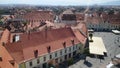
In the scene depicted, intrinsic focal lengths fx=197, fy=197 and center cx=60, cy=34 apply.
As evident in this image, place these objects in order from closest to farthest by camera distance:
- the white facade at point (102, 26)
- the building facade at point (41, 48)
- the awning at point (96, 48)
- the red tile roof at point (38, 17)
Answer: the building facade at point (41, 48) < the awning at point (96, 48) < the white facade at point (102, 26) < the red tile roof at point (38, 17)

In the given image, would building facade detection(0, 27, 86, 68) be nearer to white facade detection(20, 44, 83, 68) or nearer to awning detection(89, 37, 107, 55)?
white facade detection(20, 44, 83, 68)

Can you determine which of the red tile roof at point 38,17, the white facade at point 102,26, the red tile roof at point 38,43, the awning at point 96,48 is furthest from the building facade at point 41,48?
the red tile roof at point 38,17

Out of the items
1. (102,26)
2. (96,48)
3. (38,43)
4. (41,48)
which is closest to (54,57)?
(41,48)

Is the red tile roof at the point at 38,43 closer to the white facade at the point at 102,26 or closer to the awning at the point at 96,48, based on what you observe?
the awning at the point at 96,48

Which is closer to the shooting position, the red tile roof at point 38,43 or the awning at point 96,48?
the red tile roof at point 38,43

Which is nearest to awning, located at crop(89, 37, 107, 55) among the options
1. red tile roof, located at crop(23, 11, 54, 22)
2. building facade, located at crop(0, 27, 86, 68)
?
building facade, located at crop(0, 27, 86, 68)

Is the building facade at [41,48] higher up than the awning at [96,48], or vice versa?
the building facade at [41,48]

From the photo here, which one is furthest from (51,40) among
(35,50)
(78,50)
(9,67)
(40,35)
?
(9,67)

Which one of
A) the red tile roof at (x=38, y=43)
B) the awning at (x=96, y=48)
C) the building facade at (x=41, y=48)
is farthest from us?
the awning at (x=96, y=48)
